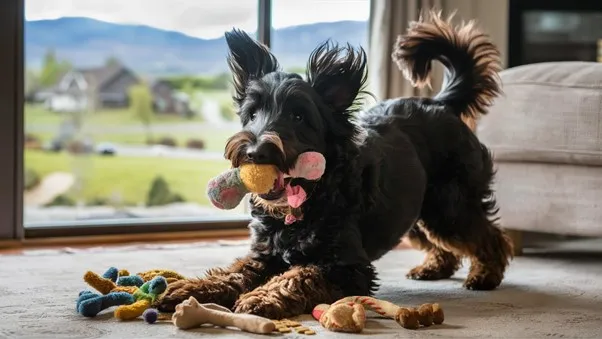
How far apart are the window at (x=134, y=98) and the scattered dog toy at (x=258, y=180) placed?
235cm

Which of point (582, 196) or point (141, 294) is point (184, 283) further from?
point (582, 196)

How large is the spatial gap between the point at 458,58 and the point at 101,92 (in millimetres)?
2948

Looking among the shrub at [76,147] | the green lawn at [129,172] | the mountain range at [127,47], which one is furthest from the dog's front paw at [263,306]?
the shrub at [76,147]

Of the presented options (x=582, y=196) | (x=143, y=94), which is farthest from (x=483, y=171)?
(x=143, y=94)

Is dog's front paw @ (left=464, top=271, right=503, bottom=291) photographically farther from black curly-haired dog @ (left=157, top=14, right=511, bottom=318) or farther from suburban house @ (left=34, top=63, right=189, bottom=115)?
suburban house @ (left=34, top=63, right=189, bottom=115)

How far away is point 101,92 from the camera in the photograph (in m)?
5.52

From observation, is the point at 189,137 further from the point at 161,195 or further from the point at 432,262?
the point at 432,262

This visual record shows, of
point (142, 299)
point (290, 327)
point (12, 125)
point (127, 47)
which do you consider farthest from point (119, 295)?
point (127, 47)

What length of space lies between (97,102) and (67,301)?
3.04 m

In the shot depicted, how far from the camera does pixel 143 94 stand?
18.4 ft

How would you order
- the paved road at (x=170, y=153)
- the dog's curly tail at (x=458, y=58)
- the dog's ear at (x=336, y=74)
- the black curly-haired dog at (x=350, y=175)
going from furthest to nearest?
the paved road at (x=170, y=153) < the dog's curly tail at (x=458, y=58) < the dog's ear at (x=336, y=74) < the black curly-haired dog at (x=350, y=175)

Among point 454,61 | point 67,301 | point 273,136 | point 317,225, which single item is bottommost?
point 67,301

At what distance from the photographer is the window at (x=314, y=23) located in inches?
181

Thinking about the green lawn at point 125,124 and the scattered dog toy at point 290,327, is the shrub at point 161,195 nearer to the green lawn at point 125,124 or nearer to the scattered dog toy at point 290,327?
the green lawn at point 125,124
